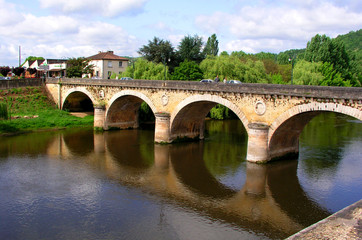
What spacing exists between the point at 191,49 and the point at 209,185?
38245mm

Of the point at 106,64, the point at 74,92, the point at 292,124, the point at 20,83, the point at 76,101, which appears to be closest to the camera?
the point at 292,124

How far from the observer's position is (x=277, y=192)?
63.0 ft

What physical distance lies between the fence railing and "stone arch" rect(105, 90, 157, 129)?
1506 cm

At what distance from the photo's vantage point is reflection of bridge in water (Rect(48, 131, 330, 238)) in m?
15.8

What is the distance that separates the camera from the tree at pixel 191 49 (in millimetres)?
55219

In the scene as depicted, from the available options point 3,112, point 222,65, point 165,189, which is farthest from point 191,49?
point 165,189

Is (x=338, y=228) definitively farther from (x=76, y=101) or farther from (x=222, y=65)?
(x=76, y=101)

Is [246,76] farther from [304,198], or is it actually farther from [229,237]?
[229,237]

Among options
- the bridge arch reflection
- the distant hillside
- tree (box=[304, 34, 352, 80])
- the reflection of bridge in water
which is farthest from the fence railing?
the distant hillside

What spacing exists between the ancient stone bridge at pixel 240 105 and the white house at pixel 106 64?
20.9 m

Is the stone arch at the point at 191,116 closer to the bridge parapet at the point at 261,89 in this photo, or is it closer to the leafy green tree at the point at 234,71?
the bridge parapet at the point at 261,89

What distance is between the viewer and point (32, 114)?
131 feet

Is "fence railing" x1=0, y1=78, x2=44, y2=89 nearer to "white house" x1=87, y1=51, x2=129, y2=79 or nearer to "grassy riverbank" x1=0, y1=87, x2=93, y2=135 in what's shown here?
"grassy riverbank" x1=0, y1=87, x2=93, y2=135

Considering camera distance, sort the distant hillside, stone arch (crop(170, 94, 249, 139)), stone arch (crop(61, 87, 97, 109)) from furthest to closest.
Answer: the distant hillside < stone arch (crop(61, 87, 97, 109)) < stone arch (crop(170, 94, 249, 139))
